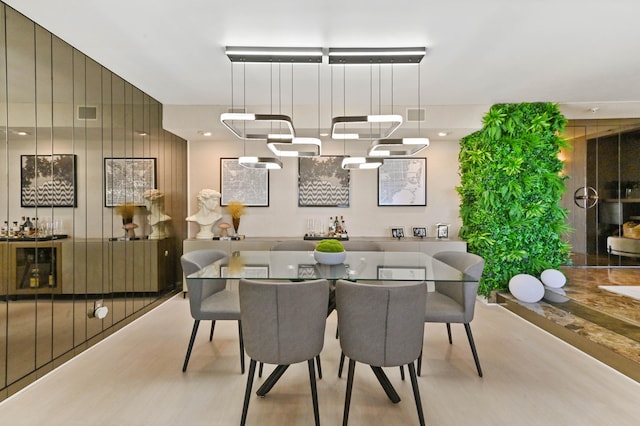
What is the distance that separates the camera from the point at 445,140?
5293 millimetres

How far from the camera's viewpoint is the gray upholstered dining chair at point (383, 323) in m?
1.91

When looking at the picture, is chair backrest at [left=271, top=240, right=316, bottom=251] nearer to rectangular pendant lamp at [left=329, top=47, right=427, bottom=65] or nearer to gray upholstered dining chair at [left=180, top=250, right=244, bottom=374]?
gray upholstered dining chair at [left=180, top=250, right=244, bottom=374]

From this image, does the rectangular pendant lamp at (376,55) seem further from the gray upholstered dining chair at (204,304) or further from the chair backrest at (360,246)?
the gray upholstered dining chair at (204,304)

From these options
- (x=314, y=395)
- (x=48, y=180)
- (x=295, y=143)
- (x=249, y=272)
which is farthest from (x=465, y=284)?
(x=48, y=180)

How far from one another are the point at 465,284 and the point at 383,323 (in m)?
1.07

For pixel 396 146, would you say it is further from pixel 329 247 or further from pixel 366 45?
pixel 329 247

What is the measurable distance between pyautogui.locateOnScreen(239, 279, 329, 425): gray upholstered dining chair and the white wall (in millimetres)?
3345

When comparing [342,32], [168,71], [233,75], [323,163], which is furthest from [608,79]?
[168,71]

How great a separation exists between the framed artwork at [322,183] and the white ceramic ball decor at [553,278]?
2920 mm

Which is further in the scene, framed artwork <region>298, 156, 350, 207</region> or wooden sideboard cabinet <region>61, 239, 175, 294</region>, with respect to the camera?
framed artwork <region>298, 156, 350, 207</region>

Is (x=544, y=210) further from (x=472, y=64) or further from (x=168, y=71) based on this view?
(x=168, y=71)

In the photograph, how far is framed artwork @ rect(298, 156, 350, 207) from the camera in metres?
5.31

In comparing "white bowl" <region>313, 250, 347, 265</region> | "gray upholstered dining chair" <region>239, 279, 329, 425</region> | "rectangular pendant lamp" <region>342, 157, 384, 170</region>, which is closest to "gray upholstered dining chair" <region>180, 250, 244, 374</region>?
"gray upholstered dining chair" <region>239, 279, 329, 425</region>

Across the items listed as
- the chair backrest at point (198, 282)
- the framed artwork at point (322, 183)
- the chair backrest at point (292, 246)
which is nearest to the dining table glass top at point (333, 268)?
the chair backrest at point (198, 282)
